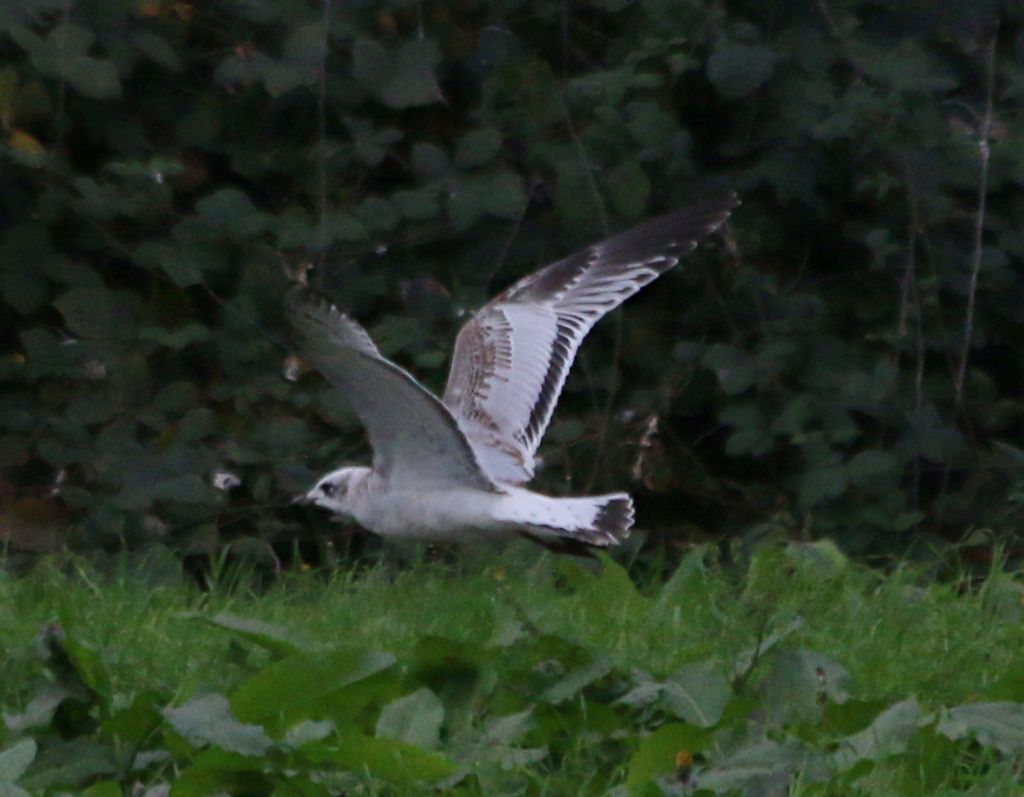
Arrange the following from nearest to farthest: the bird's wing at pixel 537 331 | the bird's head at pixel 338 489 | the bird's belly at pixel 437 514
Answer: the bird's belly at pixel 437 514, the bird's head at pixel 338 489, the bird's wing at pixel 537 331

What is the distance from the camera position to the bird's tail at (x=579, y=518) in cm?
A: 503

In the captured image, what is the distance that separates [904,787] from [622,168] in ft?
11.8

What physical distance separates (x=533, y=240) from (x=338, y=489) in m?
1.53

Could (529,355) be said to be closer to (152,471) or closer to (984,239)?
(152,471)

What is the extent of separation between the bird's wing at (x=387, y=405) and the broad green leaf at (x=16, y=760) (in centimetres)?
158

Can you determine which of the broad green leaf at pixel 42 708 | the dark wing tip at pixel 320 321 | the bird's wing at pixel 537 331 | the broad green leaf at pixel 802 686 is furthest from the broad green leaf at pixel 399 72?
the broad green leaf at pixel 42 708

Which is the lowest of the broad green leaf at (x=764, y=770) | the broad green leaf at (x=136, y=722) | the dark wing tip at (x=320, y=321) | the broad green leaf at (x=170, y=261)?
the broad green leaf at (x=170, y=261)

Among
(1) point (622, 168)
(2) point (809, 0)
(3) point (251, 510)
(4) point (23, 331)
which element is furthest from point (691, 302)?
(4) point (23, 331)

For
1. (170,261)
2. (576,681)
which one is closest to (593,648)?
(576,681)

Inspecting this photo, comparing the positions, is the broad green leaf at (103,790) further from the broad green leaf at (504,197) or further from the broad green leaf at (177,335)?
the broad green leaf at (504,197)

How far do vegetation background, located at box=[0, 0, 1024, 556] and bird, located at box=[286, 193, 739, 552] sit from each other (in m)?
0.32

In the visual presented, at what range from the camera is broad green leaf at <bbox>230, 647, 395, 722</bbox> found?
3350 mm

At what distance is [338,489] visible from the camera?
5.80m

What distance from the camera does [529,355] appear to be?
6.03 metres
